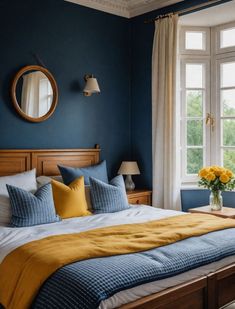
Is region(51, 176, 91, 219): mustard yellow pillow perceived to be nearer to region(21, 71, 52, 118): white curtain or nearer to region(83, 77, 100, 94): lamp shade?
region(21, 71, 52, 118): white curtain

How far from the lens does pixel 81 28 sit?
4195 millimetres

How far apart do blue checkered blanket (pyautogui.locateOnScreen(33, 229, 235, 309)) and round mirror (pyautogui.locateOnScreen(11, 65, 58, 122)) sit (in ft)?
7.10

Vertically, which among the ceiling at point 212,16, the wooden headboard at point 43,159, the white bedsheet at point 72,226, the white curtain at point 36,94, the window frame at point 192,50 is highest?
the ceiling at point 212,16

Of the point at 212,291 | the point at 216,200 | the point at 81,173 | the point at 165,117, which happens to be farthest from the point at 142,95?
the point at 212,291

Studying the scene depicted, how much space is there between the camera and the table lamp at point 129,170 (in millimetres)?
4312

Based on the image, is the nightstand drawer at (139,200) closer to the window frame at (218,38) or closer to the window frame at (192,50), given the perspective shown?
the window frame at (192,50)

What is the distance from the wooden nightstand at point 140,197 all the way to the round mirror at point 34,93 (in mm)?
1270

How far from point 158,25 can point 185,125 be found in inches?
47.3

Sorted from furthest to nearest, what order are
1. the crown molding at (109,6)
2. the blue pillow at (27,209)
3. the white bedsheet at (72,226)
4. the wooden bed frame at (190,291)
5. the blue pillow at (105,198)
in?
1. the crown molding at (109,6)
2. the blue pillow at (105,198)
3. the blue pillow at (27,209)
4. the white bedsheet at (72,226)
5. the wooden bed frame at (190,291)

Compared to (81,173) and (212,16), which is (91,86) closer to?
(81,173)

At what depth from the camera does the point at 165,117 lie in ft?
13.6

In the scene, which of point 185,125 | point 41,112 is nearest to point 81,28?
point 41,112

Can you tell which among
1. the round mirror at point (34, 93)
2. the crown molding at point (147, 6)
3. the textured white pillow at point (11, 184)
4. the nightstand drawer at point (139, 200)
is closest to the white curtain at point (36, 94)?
the round mirror at point (34, 93)

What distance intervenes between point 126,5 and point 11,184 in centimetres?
267
